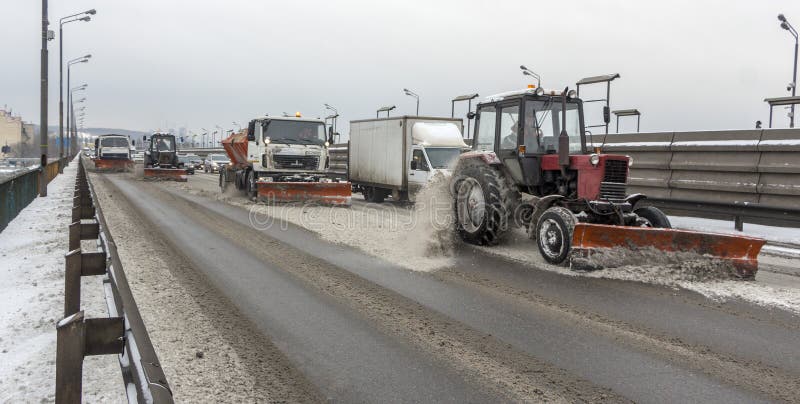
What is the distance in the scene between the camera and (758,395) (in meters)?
3.65

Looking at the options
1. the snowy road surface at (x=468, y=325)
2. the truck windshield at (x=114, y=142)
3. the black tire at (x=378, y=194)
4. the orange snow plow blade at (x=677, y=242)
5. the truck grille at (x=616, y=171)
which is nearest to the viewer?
the snowy road surface at (x=468, y=325)

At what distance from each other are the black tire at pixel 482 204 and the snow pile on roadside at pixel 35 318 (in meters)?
5.31

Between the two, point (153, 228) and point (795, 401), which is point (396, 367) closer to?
point (795, 401)

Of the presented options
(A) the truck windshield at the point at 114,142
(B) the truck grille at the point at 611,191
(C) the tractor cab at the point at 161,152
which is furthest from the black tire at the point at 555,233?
(A) the truck windshield at the point at 114,142

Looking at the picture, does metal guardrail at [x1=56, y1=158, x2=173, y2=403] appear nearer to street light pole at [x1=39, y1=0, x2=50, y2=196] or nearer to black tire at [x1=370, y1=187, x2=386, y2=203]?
black tire at [x1=370, y1=187, x2=386, y2=203]

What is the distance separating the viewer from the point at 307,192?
1673 cm

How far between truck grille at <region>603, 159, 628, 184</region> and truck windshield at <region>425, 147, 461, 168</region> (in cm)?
796

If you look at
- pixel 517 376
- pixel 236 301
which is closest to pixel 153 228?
pixel 236 301

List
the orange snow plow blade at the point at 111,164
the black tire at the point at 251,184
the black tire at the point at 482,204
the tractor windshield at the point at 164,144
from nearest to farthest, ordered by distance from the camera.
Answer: the black tire at the point at 482,204 < the black tire at the point at 251,184 < the tractor windshield at the point at 164,144 < the orange snow plow blade at the point at 111,164

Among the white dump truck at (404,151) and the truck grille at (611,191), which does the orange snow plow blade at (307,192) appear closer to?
the white dump truck at (404,151)

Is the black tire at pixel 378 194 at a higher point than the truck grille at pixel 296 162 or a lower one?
lower

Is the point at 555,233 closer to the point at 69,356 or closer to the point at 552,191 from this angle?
the point at 552,191

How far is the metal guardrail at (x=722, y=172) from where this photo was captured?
1179 cm

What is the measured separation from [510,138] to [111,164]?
35.2 metres
